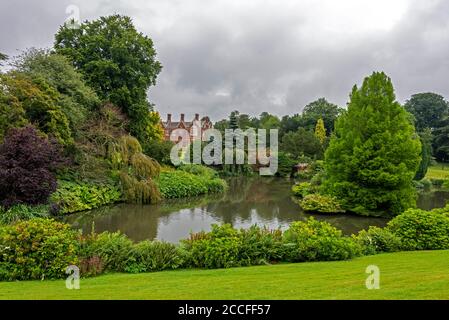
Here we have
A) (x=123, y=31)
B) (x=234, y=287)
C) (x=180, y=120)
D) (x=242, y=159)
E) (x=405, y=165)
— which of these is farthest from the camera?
(x=180, y=120)

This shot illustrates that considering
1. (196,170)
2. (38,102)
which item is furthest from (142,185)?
(196,170)

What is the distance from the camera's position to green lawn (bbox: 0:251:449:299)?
4660 mm

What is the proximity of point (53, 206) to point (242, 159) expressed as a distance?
24.0 metres

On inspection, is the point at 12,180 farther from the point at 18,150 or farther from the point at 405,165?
the point at 405,165

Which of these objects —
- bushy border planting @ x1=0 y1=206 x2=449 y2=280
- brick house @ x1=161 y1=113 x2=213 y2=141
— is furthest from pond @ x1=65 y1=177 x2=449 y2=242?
brick house @ x1=161 y1=113 x2=213 y2=141

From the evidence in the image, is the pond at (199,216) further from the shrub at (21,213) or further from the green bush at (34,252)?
the green bush at (34,252)

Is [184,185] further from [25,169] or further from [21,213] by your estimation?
[21,213]

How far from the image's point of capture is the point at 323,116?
193 ft

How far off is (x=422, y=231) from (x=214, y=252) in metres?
6.29

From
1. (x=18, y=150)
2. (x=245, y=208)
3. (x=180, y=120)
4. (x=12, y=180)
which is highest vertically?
(x=180, y=120)

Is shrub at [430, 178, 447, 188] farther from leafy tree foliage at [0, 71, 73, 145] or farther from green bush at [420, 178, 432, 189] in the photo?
leafy tree foliage at [0, 71, 73, 145]

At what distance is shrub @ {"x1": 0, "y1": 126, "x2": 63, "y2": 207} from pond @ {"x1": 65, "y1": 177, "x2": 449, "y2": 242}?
191 centimetres

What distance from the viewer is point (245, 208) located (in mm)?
19781
